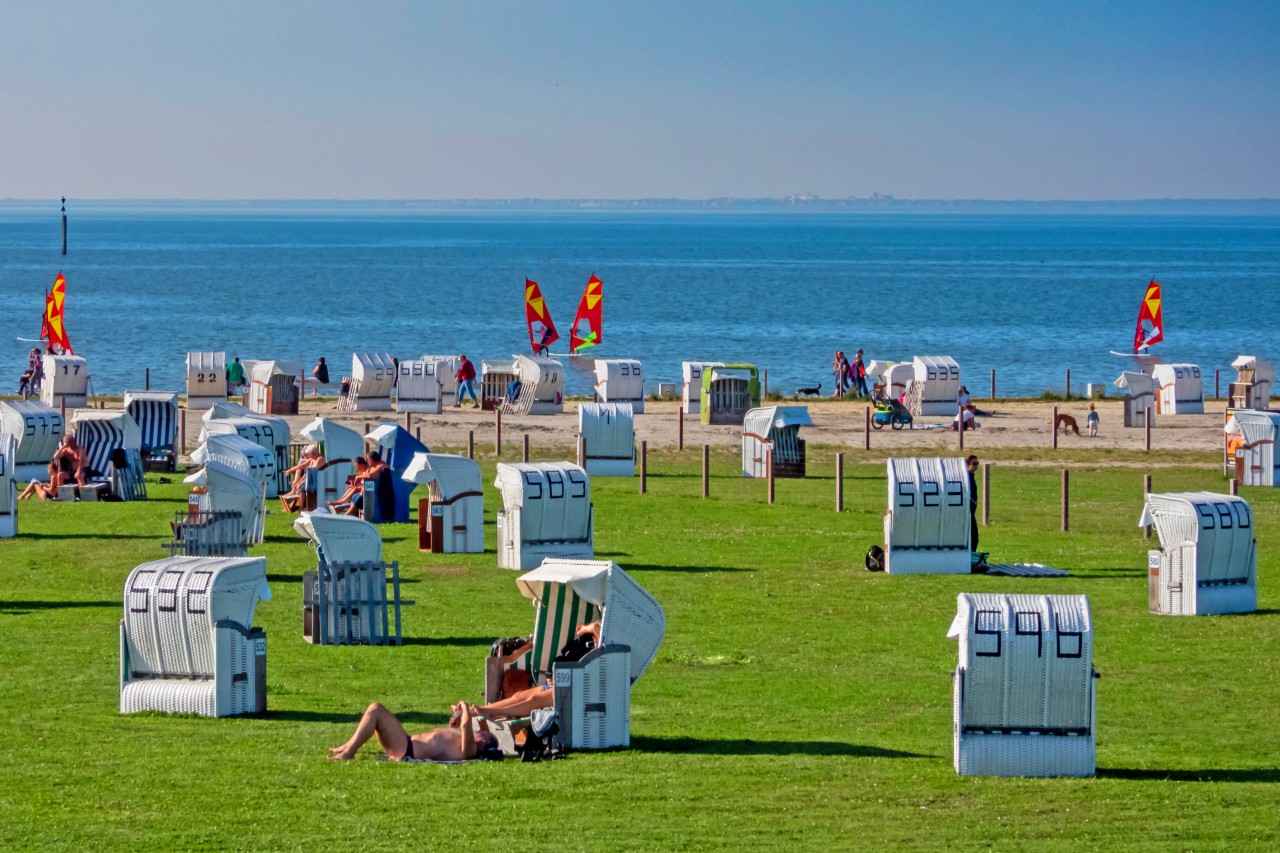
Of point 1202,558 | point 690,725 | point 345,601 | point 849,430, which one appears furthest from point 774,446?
point 690,725

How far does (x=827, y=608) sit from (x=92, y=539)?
12143 millimetres

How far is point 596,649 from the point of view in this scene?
1574 centimetres

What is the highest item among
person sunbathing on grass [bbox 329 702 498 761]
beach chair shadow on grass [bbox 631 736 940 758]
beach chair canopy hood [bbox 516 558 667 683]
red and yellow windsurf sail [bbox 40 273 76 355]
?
red and yellow windsurf sail [bbox 40 273 76 355]

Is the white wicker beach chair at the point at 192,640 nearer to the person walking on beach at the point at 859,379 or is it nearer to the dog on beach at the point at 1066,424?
the dog on beach at the point at 1066,424

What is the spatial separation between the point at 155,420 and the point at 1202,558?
24.2m

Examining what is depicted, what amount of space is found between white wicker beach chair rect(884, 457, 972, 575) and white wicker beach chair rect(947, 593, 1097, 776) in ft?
39.2

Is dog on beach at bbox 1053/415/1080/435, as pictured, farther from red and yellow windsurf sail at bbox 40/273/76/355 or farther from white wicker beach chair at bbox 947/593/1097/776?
white wicker beach chair at bbox 947/593/1097/776

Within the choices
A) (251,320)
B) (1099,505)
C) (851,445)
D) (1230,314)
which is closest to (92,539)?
(1099,505)

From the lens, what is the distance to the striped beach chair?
40438 mm

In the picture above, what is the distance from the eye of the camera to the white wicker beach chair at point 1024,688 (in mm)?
14844

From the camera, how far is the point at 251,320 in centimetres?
12888

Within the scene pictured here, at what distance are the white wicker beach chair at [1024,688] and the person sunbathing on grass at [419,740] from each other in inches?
154

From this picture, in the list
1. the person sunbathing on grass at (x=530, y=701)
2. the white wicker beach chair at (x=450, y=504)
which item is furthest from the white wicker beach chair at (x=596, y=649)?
the white wicker beach chair at (x=450, y=504)

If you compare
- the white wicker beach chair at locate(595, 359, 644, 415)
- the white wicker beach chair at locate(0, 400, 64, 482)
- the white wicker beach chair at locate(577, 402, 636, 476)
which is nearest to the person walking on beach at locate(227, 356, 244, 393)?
the white wicker beach chair at locate(595, 359, 644, 415)
